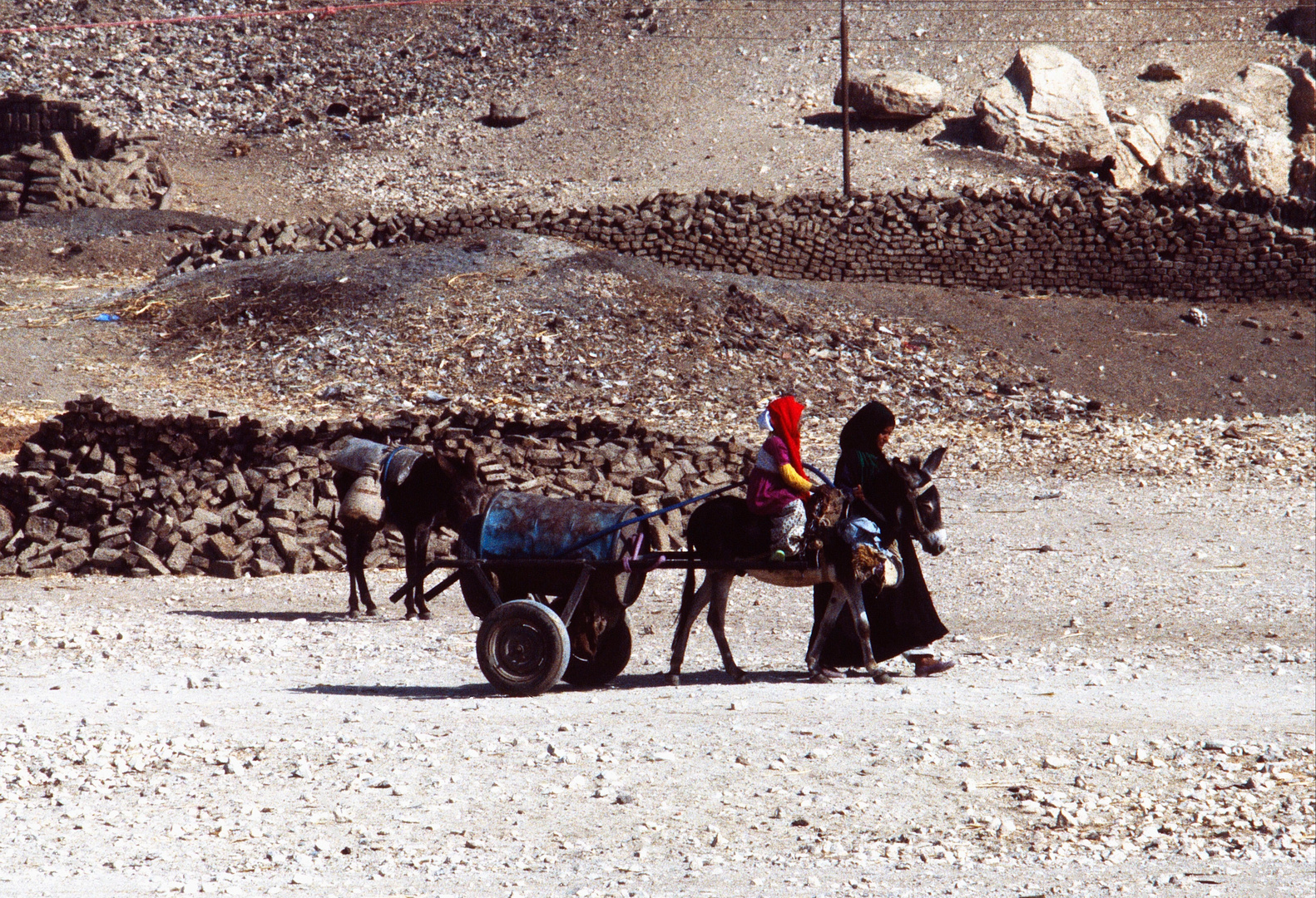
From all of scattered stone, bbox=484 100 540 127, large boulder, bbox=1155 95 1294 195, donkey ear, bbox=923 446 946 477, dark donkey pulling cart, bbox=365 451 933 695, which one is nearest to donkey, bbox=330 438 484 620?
dark donkey pulling cart, bbox=365 451 933 695

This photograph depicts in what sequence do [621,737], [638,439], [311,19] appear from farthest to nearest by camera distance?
1. [311,19]
2. [638,439]
3. [621,737]

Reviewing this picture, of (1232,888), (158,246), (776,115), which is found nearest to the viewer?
(1232,888)

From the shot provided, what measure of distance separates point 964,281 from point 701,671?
55.5ft

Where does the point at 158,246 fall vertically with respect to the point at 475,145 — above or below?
below

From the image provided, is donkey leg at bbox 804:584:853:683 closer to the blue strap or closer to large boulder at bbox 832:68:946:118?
the blue strap

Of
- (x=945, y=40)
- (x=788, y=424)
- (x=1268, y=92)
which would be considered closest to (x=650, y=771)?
(x=788, y=424)

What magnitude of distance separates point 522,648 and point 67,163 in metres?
25.5

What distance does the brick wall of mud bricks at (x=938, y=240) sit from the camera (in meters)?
23.1

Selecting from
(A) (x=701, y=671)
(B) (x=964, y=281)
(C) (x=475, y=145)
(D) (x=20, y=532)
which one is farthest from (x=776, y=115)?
(A) (x=701, y=671)

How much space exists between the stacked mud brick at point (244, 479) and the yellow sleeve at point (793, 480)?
4122 mm

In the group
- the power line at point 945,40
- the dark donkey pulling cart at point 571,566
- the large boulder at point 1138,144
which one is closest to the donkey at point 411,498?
the dark donkey pulling cart at point 571,566

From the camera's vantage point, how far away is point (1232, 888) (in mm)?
4855

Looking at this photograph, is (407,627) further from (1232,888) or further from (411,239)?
(411,239)

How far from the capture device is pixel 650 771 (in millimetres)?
5633
